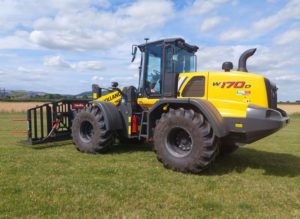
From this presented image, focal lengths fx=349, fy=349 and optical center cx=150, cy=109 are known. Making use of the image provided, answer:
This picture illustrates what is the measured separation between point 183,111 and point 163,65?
5.36ft

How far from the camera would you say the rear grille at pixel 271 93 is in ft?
21.7

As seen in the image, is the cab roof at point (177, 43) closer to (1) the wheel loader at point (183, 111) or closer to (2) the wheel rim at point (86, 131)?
(1) the wheel loader at point (183, 111)

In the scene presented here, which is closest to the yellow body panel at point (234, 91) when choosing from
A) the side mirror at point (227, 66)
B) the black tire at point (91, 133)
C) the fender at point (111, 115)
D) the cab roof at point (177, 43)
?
the side mirror at point (227, 66)

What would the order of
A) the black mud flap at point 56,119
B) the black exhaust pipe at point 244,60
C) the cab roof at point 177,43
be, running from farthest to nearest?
the black mud flap at point 56,119 < the cab roof at point 177,43 < the black exhaust pipe at point 244,60

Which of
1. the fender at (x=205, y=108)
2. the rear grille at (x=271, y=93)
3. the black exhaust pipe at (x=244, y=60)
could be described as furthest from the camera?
the black exhaust pipe at (x=244, y=60)

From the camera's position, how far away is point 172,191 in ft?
18.2

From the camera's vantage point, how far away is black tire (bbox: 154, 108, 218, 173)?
6.49 metres

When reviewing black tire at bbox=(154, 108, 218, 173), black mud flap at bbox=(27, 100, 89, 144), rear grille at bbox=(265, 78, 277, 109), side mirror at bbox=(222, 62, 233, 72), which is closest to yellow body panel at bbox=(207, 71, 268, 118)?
rear grille at bbox=(265, 78, 277, 109)

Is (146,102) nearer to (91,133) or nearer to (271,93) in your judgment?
(91,133)

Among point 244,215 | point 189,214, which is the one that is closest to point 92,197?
point 189,214

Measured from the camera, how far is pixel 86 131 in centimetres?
930

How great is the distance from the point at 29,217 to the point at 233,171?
4.23 meters

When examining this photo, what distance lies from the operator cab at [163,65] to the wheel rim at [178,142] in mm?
951

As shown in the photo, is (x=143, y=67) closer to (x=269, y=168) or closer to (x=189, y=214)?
(x=269, y=168)
